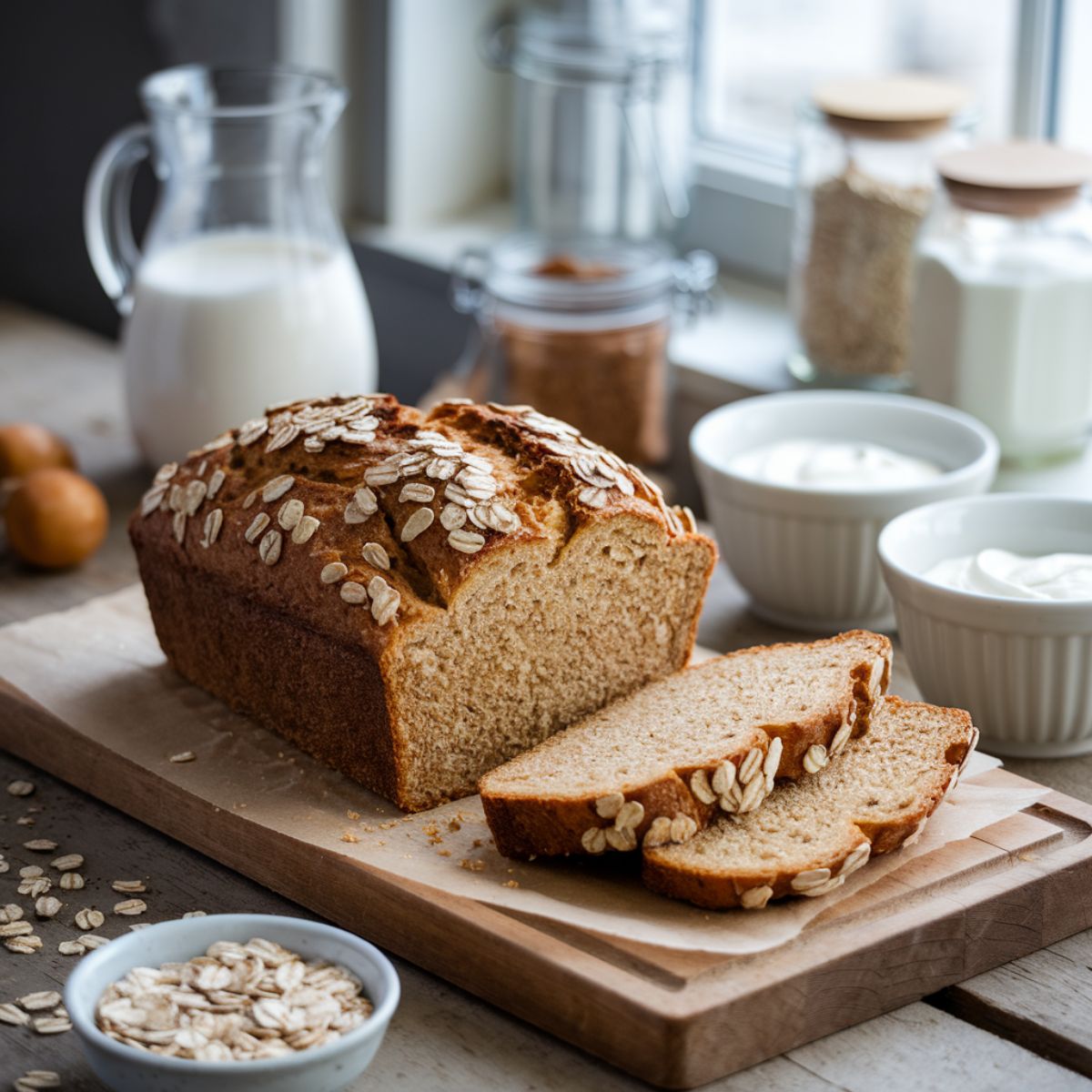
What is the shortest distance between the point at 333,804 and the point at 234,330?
99 cm

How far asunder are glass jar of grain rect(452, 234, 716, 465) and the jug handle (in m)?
0.53

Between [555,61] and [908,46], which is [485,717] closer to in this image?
[555,61]

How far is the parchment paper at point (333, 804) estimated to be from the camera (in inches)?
58.4

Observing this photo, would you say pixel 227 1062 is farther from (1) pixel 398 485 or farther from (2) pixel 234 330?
(2) pixel 234 330

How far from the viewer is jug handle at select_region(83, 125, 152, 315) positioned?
103 inches

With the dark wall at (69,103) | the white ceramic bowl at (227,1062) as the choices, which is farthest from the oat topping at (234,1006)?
the dark wall at (69,103)

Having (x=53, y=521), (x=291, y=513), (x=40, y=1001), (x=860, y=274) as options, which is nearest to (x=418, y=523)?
(x=291, y=513)

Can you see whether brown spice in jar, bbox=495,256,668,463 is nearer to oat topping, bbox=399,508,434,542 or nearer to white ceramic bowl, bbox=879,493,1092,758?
white ceramic bowl, bbox=879,493,1092,758

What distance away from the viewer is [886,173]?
2482 mm

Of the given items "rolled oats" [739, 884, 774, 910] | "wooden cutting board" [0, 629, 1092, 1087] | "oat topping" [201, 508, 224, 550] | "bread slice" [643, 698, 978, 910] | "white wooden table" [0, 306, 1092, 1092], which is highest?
"oat topping" [201, 508, 224, 550]

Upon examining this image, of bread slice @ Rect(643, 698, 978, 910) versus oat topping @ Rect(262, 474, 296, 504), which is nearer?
bread slice @ Rect(643, 698, 978, 910)

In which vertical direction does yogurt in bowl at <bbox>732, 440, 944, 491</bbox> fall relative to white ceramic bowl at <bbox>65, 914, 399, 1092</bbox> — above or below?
above

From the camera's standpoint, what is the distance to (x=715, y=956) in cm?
142

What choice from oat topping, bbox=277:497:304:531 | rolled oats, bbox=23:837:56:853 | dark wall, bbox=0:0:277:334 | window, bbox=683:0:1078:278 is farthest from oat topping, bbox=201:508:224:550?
dark wall, bbox=0:0:277:334
